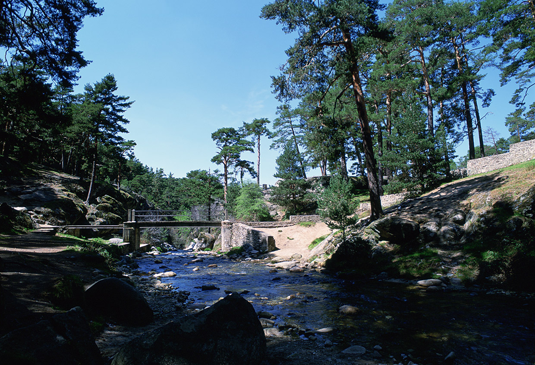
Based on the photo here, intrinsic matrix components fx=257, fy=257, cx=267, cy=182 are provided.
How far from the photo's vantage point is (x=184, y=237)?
47.0 meters

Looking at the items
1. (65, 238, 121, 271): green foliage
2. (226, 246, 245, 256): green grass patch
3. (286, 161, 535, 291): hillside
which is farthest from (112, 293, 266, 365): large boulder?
(226, 246, 245, 256): green grass patch

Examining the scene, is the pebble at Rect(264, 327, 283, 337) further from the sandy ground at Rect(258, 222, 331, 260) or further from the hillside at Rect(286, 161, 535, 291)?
the sandy ground at Rect(258, 222, 331, 260)

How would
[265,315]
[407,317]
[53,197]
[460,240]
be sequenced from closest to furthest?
[407,317] < [265,315] < [460,240] < [53,197]

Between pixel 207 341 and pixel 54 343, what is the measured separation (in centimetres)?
167

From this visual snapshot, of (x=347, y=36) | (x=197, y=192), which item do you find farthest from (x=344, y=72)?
(x=197, y=192)

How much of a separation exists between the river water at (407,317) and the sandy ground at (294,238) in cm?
865

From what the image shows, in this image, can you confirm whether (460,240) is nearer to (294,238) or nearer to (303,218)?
(294,238)

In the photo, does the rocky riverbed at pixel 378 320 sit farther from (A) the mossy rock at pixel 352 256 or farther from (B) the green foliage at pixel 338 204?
(B) the green foliage at pixel 338 204

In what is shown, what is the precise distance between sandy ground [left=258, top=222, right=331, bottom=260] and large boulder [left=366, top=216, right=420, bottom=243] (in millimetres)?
5982

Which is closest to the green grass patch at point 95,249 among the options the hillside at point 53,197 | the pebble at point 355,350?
the hillside at point 53,197

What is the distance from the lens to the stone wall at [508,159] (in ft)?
59.8

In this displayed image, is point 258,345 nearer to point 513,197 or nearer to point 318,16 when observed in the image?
point 513,197

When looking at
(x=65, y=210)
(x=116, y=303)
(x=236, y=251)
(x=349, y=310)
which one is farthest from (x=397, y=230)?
(x=65, y=210)

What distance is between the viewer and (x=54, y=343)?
2.74 metres
